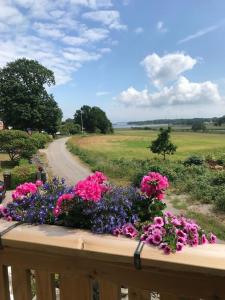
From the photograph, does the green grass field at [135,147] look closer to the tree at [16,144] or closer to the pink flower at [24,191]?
the tree at [16,144]

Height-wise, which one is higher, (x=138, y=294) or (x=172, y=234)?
(x=172, y=234)

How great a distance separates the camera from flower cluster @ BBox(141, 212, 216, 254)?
5.37ft

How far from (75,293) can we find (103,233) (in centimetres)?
35

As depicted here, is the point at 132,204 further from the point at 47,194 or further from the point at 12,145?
the point at 12,145

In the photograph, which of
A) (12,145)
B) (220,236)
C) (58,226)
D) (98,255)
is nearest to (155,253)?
(98,255)

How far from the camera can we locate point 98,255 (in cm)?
166

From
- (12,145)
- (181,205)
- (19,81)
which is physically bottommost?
(181,205)

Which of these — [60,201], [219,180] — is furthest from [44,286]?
[219,180]

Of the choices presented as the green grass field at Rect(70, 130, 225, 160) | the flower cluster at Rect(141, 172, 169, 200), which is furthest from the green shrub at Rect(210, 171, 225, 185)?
the green grass field at Rect(70, 130, 225, 160)

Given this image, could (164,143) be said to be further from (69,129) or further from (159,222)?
(69,129)

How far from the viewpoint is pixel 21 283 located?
75.7 inches

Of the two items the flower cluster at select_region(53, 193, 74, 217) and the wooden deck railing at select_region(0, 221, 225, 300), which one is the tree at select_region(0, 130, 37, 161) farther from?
the wooden deck railing at select_region(0, 221, 225, 300)

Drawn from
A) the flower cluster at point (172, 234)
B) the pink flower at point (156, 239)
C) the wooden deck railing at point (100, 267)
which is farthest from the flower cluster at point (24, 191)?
the pink flower at point (156, 239)

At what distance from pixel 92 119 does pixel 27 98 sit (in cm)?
4269
